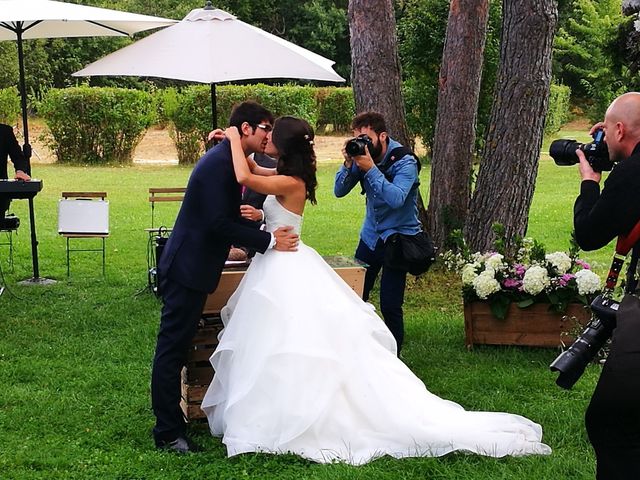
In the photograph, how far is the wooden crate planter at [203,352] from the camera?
5.39 m

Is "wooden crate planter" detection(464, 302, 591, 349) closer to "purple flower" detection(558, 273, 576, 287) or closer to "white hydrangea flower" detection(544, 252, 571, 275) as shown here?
"purple flower" detection(558, 273, 576, 287)

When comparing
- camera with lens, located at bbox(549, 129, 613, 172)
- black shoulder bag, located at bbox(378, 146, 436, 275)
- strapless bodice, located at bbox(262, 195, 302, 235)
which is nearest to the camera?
camera with lens, located at bbox(549, 129, 613, 172)

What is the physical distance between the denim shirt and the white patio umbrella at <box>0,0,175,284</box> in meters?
3.54

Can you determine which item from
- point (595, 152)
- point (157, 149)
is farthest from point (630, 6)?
point (157, 149)

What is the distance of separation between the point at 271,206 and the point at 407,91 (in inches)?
682

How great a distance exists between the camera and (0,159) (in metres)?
9.40

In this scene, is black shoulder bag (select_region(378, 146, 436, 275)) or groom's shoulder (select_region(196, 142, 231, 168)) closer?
groom's shoulder (select_region(196, 142, 231, 168))

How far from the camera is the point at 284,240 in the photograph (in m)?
5.08

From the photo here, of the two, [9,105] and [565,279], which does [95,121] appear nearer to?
[9,105]

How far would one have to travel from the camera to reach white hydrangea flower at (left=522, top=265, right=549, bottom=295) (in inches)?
262

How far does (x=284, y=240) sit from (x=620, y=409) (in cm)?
236

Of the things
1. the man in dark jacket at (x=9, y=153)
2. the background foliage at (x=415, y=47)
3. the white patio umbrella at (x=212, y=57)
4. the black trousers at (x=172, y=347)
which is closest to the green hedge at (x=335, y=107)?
the background foliage at (x=415, y=47)

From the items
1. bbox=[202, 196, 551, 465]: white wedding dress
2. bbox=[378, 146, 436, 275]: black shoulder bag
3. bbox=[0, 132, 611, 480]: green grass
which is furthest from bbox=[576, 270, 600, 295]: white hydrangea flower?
bbox=[202, 196, 551, 465]: white wedding dress

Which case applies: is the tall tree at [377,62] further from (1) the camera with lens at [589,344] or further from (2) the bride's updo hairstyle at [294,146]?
(1) the camera with lens at [589,344]
